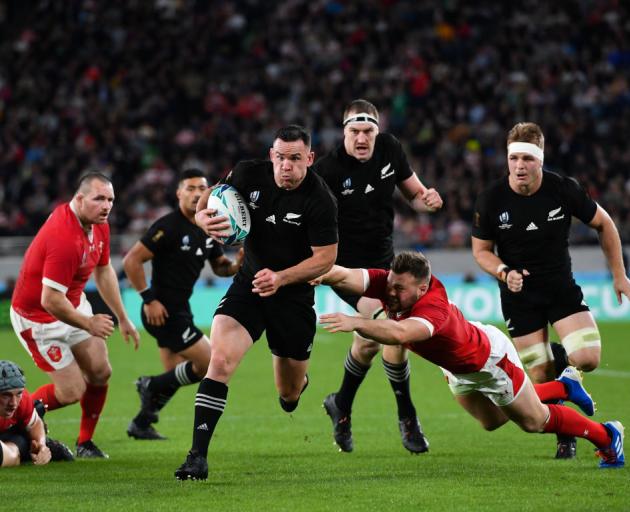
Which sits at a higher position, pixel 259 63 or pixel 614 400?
pixel 259 63

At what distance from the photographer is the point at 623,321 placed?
21.3 meters

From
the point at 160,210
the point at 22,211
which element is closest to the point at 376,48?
the point at 160,210

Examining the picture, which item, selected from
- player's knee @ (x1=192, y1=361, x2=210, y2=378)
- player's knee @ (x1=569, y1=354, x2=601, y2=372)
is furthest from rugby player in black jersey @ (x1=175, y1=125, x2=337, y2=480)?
player's knee @ (x1=569, y1=354, x2=601, y2=372)

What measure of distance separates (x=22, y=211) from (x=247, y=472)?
698 inches

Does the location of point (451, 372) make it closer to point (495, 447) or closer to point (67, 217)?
point (495, 447)

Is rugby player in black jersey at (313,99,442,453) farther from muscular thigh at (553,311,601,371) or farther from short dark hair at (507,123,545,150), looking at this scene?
muscular thigh at (553,311,601,371)

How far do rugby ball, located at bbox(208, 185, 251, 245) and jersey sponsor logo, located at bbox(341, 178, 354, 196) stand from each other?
1.67 metres

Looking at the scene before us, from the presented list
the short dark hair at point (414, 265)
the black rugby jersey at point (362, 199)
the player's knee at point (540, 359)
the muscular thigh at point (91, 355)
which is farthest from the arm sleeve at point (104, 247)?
the player's knee at point (540, 359)

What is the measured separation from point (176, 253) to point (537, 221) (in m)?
3.50

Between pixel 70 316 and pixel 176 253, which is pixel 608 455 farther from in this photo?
pixel 176 253

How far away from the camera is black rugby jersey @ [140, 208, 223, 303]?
10289 millimetres

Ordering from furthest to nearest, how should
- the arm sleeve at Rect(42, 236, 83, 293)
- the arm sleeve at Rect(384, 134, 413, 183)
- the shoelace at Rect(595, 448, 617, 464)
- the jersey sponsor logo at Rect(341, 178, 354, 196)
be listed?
the arm sleeve at Rect(384, 134, 413, 183) < the jersey sponsor logo at Rect(341, 178, 354, 196) < the arm sleeve at Rect(42, 236, 83, 293) < the shoelace at Rect(595, 448, 617, 464)

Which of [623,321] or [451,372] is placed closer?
[451,372]

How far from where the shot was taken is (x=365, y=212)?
9281 mm
